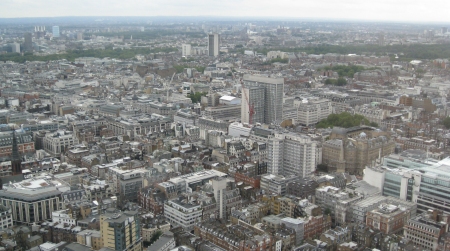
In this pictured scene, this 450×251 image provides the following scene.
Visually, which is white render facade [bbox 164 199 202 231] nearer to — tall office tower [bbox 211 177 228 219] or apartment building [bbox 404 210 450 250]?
tall office tower [bbox 211 177 228 219]

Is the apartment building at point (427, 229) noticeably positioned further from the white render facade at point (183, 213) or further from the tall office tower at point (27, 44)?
the tall office tower at point (27, 44)

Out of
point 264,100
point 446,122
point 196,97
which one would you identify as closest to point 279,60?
point 196,97

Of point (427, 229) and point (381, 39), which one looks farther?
point (381, 39)

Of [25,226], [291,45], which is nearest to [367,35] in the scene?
[291,45]

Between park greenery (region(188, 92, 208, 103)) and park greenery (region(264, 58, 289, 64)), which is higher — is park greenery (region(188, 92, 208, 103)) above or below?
below

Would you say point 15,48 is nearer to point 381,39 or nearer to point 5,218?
point 381,39

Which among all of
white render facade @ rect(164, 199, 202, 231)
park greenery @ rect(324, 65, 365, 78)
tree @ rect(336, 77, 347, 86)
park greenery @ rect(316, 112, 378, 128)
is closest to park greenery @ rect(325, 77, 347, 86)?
tree @ rect(336, 77, 347, 86)

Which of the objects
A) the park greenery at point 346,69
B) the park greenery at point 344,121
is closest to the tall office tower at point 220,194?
the park greenery at point 344,121
